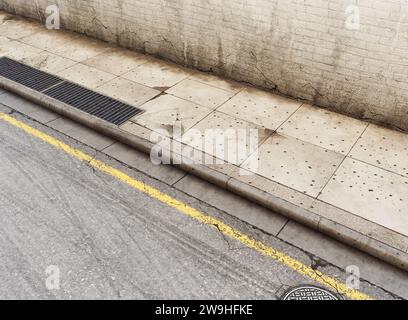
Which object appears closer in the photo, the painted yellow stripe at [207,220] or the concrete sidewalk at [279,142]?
the painted yellow stripe at [207,220]

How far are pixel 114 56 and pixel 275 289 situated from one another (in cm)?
637

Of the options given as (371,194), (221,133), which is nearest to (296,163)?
(371,194)

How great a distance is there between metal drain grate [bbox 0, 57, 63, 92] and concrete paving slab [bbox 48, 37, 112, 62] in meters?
0.88

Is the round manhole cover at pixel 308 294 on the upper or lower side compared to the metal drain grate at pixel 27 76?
lower

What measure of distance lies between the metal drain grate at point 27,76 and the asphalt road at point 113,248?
2528 millimetres

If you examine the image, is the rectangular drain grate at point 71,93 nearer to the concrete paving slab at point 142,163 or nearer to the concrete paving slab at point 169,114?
the concrete paving slab at point 169,114

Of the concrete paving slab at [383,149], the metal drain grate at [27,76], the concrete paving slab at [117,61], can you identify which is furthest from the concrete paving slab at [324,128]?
the metal drain grate at [27,76]

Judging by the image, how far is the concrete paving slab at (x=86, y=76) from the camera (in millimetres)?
7594

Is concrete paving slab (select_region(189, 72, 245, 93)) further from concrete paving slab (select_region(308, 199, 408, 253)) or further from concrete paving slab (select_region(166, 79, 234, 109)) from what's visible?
concrete paving slab (select_region(308, 199, 408, 253))

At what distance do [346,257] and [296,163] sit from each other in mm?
1599

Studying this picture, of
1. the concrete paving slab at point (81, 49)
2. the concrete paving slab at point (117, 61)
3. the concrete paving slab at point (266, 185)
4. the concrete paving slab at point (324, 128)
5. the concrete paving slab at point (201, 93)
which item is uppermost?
the concrete paving slab at point (81, 49)

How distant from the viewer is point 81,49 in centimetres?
890

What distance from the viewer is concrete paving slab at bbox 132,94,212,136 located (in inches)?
252
